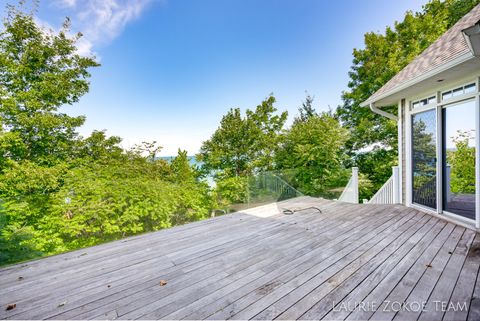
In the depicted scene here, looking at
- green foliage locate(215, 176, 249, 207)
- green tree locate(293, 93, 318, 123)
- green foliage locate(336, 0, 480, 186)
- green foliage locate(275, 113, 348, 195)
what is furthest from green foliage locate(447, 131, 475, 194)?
green tree locate(293, 93, 318, 123)

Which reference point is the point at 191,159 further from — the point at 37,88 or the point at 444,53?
the point at 444,53

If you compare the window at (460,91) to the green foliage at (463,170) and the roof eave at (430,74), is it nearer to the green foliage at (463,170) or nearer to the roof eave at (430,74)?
the roof eave at (430,74)

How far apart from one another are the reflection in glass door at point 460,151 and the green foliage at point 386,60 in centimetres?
536

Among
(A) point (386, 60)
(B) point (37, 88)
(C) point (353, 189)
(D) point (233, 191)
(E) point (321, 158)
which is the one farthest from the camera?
(A) point (386, 60)

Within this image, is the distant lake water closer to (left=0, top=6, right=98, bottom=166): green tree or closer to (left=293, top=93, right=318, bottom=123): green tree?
(left=0, top=6, right=98, bottom=166): green tree

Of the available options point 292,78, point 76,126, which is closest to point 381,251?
Result: point 76,126

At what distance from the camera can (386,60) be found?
10164 millimetres

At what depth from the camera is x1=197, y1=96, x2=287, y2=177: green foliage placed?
9703 millimetres

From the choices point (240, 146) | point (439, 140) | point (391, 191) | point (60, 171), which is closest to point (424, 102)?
point (439, 140)

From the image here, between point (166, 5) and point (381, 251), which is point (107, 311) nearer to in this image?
point (381, 251)

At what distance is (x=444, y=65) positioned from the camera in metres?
2.84

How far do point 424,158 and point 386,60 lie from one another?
8753 millimetres

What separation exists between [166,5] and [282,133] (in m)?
7.22

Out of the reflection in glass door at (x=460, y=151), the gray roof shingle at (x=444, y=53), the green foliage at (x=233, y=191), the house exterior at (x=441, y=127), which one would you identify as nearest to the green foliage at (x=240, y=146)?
the green foliage at (x=233, y=191)
